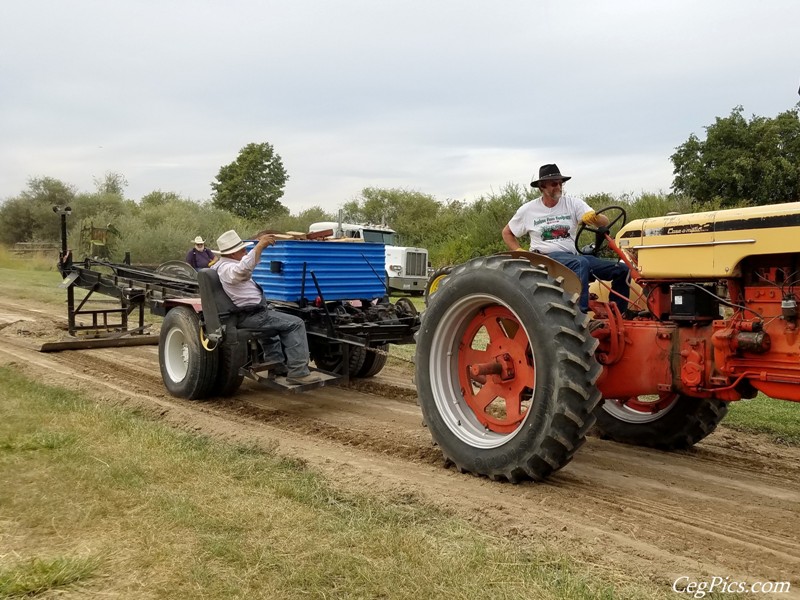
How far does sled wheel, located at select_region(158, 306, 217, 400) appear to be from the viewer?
686 cm

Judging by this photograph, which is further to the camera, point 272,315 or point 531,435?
point 272,315

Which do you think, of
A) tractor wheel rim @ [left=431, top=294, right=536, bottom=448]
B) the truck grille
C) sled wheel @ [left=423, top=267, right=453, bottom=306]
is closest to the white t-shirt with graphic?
sled wheel @ [left=423, top=267, right=453, bottom=306]

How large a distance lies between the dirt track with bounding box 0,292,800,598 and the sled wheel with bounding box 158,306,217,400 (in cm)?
16

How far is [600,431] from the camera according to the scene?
574 centimetres

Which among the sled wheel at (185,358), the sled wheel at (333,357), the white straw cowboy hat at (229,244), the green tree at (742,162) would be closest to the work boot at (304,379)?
the sled wheel at (333,357)

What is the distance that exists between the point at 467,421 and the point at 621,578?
1.80m

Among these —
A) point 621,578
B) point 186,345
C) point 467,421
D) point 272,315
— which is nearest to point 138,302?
point 186,345

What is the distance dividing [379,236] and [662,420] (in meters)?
16.2

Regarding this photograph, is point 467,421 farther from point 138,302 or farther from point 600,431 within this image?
point 138,302

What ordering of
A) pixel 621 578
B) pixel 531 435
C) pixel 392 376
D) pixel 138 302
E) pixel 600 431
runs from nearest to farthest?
1. pixel 621 578
2. pixel 531 435
3. pixel 600 431
4. pixel 392 376
5. pixel 138 302

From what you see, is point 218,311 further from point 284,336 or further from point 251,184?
point 251,184

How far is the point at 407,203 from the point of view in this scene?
46.2 meters

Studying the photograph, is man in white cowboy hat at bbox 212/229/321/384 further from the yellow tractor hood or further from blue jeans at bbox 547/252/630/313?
the yellow tractor hood

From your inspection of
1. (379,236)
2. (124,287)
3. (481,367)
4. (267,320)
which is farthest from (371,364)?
(379,236)
